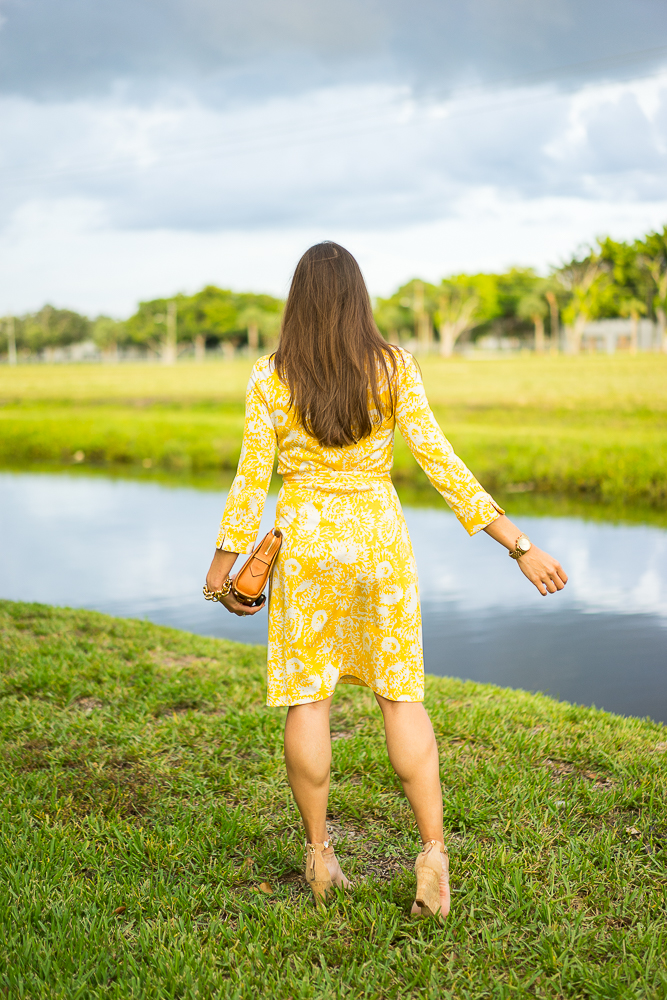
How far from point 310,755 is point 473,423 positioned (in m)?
16.4

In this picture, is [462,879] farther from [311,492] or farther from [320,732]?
[311,492]

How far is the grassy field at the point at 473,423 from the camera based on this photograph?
12180 millimetres

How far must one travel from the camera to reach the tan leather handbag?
1.97m

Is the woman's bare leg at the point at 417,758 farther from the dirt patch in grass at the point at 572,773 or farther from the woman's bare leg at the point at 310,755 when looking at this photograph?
the dirt patch in grass at the point at 572,773

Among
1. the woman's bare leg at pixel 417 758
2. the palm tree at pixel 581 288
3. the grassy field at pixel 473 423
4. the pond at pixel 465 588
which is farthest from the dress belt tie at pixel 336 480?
the palm tree at pixel 581 288

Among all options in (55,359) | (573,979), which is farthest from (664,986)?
(55,359)

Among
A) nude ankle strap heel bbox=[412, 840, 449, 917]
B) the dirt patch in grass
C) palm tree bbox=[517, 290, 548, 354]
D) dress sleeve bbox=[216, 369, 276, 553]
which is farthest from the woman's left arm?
palm tree bbox=[517, 290, 548, 354]

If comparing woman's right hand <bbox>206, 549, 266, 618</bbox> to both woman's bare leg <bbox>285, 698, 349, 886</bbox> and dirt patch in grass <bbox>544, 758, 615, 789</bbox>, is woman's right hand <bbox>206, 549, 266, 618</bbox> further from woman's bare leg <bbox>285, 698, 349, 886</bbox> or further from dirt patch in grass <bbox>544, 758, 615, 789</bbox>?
dirt patch in grass <bbox>544, 758, 615, 789</bbox>

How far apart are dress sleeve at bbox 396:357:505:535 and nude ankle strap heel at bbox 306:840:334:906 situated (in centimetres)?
89

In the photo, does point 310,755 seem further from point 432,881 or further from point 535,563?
point 535,563

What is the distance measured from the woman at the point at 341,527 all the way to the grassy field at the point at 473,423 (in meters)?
9.71

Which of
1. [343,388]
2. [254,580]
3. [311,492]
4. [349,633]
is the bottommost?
[349,633]

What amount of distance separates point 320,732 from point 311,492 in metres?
0.58

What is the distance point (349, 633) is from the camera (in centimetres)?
207
